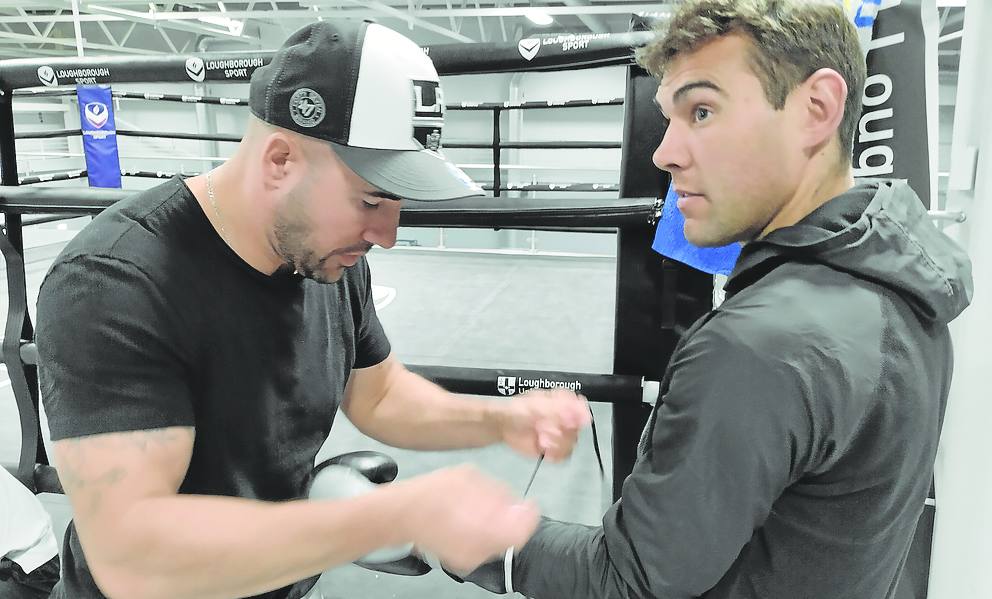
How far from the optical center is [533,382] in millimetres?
1438

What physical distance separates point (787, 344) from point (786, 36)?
13.4 inches

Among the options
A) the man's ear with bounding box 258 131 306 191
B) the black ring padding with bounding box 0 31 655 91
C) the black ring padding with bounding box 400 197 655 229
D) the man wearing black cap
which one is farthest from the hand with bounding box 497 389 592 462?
the black ring padding with bounding box 0 31 655 91

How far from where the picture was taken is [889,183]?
828 millimetres

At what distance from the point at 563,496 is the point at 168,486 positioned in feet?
5.77

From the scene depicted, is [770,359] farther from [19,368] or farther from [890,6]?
[19,368]

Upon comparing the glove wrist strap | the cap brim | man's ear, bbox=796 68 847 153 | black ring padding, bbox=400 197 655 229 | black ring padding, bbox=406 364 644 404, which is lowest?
the glove wrist strap

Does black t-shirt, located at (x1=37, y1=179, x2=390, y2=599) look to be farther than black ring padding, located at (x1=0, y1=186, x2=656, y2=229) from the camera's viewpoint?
No

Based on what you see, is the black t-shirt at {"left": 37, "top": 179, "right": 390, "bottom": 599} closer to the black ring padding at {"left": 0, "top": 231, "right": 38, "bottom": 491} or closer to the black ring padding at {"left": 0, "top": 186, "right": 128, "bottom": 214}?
→ the black ring padding at {"left": 0, "top": 186, "right": 128, "bottom": 214}

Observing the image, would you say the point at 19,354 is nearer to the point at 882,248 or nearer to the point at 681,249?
the point at 681,249

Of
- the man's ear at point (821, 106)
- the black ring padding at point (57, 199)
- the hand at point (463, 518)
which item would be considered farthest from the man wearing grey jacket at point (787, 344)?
the black ring padding at point (57, 199)

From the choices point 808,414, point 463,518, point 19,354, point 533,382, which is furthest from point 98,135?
point 808,414

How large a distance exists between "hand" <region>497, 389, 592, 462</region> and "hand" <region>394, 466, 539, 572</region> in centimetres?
32

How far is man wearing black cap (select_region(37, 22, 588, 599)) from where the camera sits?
0.75 meters

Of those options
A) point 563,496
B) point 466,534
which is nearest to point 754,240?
point 466,534
